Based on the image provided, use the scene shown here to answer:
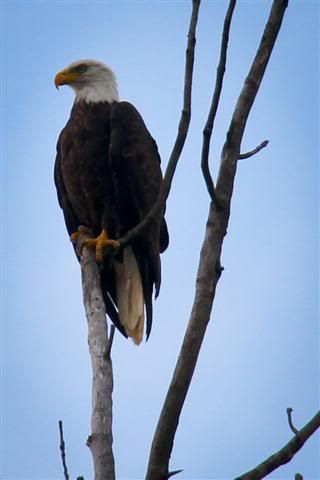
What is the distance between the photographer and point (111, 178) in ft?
18.9

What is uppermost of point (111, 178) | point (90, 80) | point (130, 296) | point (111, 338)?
point (90, 80)

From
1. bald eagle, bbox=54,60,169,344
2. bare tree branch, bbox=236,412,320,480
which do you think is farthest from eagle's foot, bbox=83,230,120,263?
bare tree branch, bbox=236,412,320,480

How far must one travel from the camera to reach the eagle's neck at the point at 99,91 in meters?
6.39

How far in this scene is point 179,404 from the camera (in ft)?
10.2

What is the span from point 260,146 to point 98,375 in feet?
3.80

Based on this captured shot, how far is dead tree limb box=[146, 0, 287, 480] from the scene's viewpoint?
307cm

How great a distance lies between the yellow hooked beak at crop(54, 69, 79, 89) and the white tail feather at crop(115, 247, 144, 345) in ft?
5.23

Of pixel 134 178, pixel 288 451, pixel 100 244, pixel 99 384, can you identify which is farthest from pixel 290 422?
pixel 134 178

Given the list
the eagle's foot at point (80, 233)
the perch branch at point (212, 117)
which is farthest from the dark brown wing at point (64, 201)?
the perch branch at point (212, 117)

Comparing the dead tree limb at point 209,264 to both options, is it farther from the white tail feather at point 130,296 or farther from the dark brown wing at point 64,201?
the dark brown wing at point 64,201

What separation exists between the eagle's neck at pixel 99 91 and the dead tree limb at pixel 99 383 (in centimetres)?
235

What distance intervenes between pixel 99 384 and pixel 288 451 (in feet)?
2.84

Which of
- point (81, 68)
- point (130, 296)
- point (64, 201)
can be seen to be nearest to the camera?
point (130, 296)

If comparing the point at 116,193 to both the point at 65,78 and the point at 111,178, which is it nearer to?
the point at 111,178
